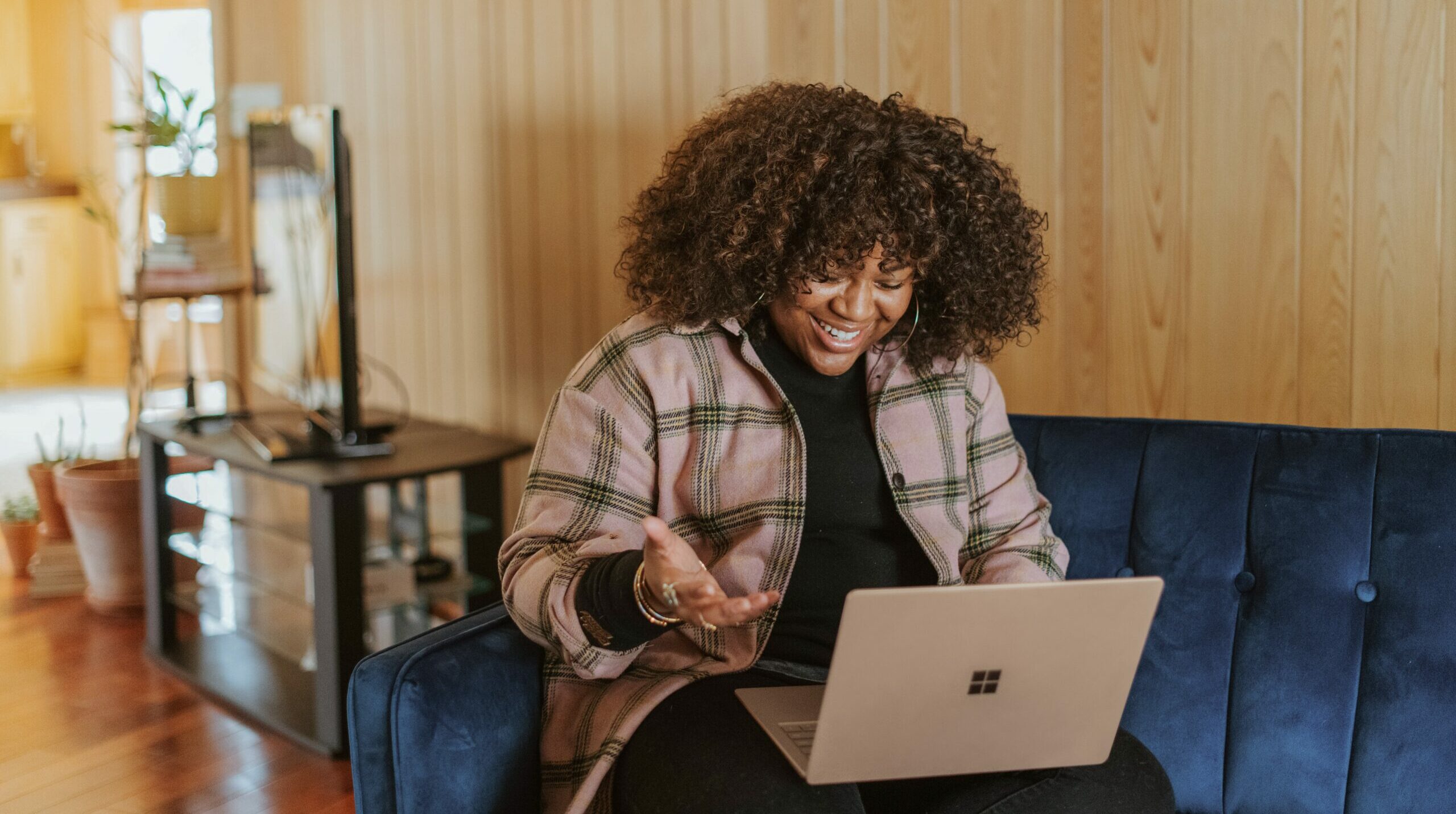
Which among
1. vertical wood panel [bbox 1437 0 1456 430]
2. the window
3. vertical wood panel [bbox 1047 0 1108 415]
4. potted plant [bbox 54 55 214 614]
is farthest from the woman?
the window

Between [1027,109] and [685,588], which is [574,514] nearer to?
[685,588]

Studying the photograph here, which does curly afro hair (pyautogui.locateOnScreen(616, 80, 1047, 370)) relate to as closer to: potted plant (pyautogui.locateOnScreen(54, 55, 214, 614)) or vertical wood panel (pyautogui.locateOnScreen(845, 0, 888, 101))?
vertical wood panel (pyautogui.locateOnScreen(845, 0, 888, 101))

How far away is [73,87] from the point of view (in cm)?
650

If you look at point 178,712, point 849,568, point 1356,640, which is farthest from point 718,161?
point 178,712

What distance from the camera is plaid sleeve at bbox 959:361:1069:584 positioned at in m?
1.56

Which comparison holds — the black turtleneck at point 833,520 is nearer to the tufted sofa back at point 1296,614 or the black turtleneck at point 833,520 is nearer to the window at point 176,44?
the tufted sofa back at point 1296,614

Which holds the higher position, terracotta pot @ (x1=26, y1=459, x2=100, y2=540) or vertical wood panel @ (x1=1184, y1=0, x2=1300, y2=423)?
vertical wood panel @ (x1=1184, y1=0, x2=1300, y2=423)

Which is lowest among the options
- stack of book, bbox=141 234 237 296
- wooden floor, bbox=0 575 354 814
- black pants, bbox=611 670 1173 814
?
wooden floor, bbox=0 575 354 814

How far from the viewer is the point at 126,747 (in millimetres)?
2529

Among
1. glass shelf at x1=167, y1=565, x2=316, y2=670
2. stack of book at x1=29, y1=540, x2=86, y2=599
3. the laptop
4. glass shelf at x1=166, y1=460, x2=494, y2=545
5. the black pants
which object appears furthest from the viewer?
stack of book at x1=29, y1=540, x2=86, y2=599

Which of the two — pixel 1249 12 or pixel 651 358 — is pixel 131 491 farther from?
pixel 1249 12

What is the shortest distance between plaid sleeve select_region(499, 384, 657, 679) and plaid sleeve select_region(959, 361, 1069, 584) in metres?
0.43

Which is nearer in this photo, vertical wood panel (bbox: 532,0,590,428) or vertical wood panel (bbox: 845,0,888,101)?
vertical wood panel (bbox: 845,0,888,101)

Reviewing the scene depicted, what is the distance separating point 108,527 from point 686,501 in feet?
7.84
